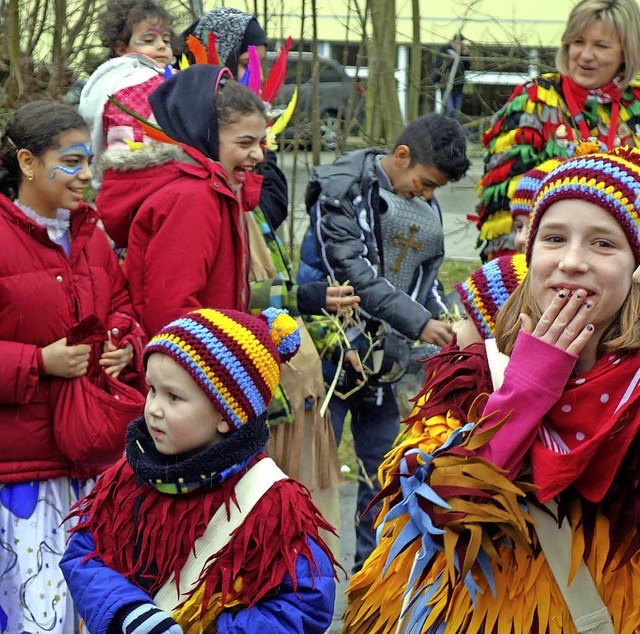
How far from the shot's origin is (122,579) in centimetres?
294

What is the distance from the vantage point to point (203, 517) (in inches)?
116

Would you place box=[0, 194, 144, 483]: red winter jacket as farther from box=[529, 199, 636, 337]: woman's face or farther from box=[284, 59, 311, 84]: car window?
box=[284, 59, 311, 84]: car window

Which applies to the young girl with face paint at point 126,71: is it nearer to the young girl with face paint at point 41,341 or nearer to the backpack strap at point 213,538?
the young girl with face paint at point 41,341

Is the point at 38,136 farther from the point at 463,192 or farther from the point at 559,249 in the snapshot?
the point at 463,192

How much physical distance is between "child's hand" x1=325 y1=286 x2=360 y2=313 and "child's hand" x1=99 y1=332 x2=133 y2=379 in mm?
1012

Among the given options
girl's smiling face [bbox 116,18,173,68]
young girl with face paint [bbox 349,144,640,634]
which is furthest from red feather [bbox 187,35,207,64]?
young girl with face paint [bbox 349,144,640,634]

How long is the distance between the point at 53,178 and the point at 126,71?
49.2 inches

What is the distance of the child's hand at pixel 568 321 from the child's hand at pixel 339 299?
2364 millimetres

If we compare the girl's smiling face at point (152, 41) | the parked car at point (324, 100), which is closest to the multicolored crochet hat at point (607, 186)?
the girl's smiling face at point (152, 41)

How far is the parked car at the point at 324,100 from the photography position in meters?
7.63

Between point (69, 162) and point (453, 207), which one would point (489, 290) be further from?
point (453, 207)

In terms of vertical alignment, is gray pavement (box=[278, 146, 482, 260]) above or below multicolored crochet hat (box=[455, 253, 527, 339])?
below

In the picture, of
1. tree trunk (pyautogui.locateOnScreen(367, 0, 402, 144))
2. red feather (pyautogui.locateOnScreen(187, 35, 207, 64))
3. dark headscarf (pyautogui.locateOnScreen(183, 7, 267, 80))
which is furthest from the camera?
tree trunk (pyautogui.locateOnScreen(367, 0, 402, 144))

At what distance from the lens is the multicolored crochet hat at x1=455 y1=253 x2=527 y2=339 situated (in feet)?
9.43
